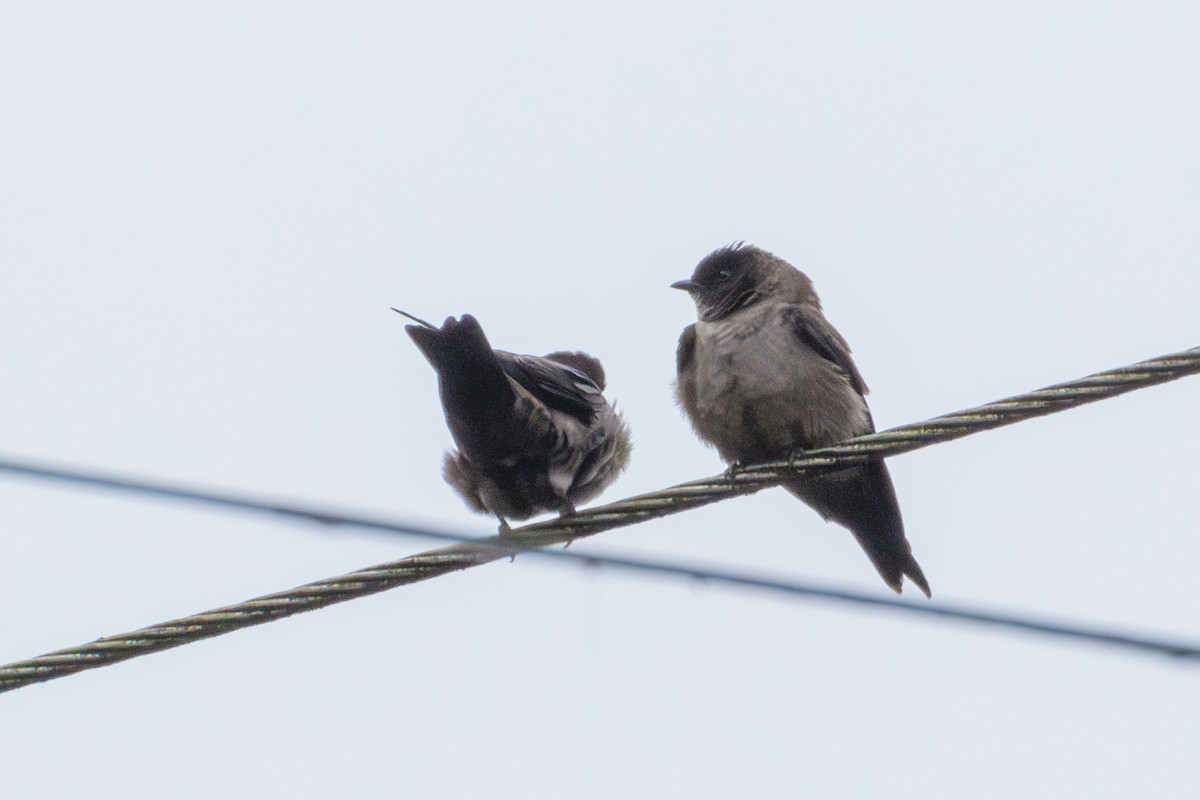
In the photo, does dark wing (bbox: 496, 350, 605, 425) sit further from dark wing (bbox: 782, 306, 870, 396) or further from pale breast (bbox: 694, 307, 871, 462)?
dark wing (bbox: 782, 306, 870, 396)

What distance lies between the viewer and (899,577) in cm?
656

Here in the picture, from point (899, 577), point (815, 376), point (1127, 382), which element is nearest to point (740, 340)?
point (815, 376)

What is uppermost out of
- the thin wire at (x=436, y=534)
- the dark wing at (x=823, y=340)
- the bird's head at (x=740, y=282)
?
the bird's head at (x=740, y=282)

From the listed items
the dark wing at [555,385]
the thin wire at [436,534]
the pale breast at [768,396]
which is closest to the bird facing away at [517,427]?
the dark wing at [555,385]

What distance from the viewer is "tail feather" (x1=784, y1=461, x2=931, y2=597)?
251 inches

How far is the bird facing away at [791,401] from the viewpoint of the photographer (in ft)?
20.2

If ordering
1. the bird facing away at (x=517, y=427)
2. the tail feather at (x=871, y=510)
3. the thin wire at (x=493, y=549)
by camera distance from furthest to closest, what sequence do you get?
1. the tail feather at (x=871, y=510)
2. the bird facing away at (x=517, y=427)
3. the thin wire at (x=493, y=549)

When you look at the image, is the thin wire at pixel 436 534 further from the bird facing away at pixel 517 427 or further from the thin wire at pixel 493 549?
the bird facing away at pixel 517 427

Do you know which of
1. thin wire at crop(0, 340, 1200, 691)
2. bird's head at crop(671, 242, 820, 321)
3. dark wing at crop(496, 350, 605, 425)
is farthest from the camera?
bird's head at crop(671, 242, 820, 321)

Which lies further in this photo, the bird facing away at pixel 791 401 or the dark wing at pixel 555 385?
the dark wing at pixel 555 385

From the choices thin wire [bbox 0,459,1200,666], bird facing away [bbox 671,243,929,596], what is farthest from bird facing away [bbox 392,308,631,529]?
thin wire [bbox 0,459,1200,666]

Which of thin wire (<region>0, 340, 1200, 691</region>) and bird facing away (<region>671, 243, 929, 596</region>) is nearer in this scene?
thin wire (<region>0, 340, 1200, 691</region>)

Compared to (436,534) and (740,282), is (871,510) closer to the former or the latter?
(740,282)

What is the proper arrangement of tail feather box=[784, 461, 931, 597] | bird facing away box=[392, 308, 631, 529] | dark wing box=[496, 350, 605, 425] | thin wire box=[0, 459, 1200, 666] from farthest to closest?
dark wing box=[496, 350, 605, 425] → tail feather box=[784, 461, 931, 597] → bird facing away box=[392, 308, 631, 529] → thin wire box=[0, 459, 1200, 666]
